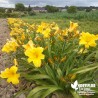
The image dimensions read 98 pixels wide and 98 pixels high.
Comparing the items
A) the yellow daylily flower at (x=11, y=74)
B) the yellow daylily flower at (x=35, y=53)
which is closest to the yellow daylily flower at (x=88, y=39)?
the yellow daylily flower at (x=35, y=53)

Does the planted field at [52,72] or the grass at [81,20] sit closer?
the planted field at [52,72]

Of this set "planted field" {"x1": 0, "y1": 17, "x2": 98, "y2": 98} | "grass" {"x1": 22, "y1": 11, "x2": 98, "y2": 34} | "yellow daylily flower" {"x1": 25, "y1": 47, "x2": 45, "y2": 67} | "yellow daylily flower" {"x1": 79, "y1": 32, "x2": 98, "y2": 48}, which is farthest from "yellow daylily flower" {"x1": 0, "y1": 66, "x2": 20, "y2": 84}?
A: "grass" {"x1": 22, "y1": 11, "x2": 98, "y2": 34}

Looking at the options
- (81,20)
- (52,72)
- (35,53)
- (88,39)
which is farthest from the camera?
(81,20)

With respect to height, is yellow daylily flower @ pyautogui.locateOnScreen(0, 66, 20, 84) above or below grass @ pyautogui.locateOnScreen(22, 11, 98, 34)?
above

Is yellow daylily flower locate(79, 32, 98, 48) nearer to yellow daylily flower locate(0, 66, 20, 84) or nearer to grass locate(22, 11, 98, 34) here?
yellow daylily flower locate(0, 66, 20, 84)

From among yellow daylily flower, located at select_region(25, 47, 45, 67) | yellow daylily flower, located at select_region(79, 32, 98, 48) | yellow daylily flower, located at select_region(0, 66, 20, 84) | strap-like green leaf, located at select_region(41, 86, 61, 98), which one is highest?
yellow daylily flower, located at select_region(79, 32, 98, 48)

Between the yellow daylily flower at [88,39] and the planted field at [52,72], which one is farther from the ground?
the yellow daylily flower at [88,39]

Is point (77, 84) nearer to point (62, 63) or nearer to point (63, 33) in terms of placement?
point (62, 63)

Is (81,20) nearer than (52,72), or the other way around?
(52,72)

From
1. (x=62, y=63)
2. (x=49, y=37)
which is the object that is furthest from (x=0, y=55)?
(x=62, y=63)

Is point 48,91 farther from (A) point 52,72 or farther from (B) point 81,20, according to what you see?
(B) point 81,20

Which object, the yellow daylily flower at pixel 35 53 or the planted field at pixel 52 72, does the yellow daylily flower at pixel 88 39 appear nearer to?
the planted field at pixel 52 72

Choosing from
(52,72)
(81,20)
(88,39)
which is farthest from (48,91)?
(81,20)

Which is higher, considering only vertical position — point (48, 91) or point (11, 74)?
point (11, 74)
